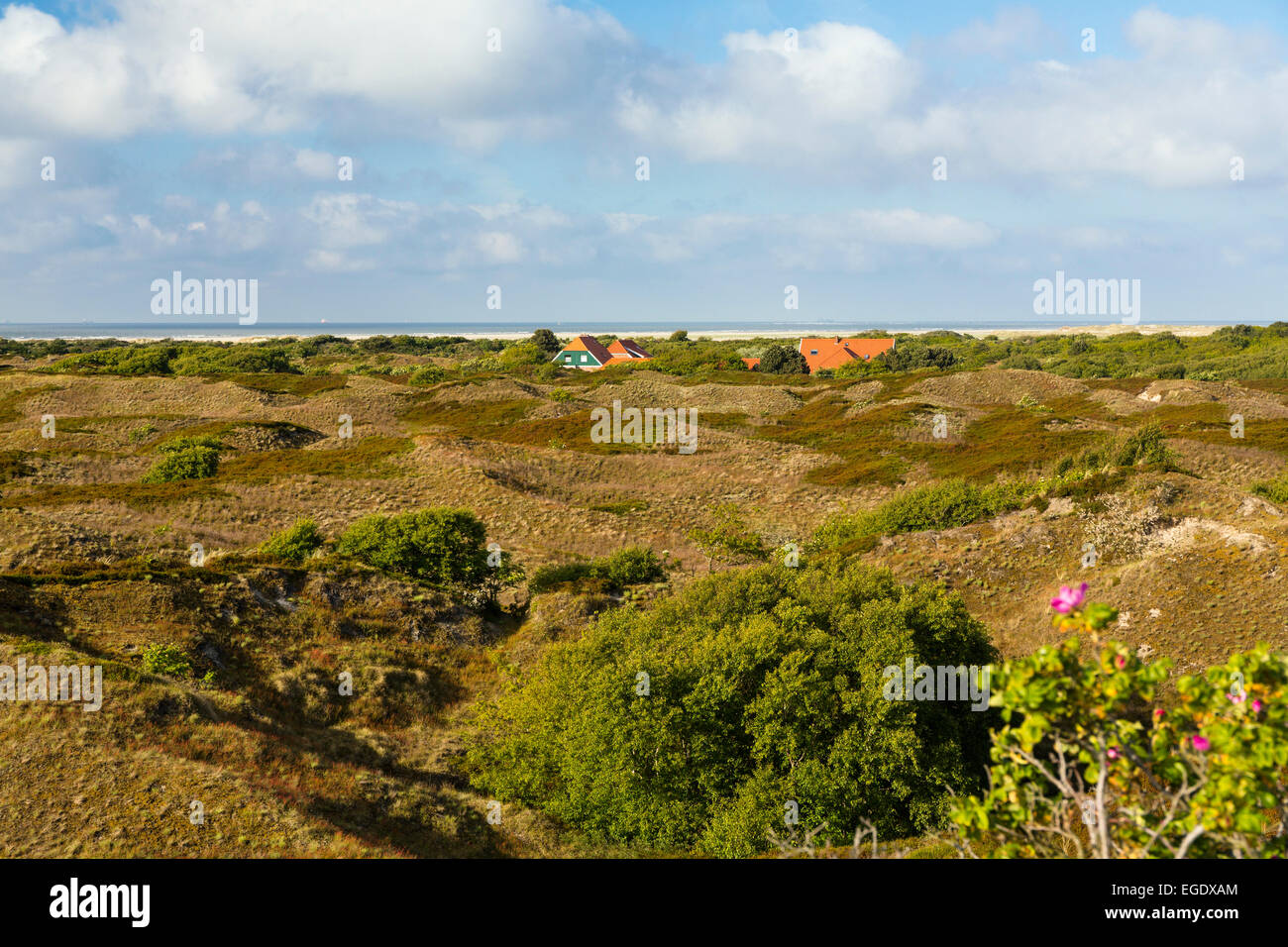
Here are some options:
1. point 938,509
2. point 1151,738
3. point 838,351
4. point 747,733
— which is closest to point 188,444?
point 938,509

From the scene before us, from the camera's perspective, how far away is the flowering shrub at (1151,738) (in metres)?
5.04

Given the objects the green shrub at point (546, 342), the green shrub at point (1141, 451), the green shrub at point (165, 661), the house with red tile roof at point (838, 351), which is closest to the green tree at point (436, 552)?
the green shrub at point (165, 661)

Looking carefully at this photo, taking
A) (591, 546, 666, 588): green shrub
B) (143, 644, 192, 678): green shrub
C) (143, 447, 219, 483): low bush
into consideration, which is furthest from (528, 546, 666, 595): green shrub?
(143, 447, 219, 483): low bush

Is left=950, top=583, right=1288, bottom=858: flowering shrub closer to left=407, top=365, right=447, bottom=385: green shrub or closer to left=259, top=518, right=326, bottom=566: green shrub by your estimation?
left=259, top=518, right=326, bottom=566: green shrub

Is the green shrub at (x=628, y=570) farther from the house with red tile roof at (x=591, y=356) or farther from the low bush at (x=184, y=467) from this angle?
the house with red tile roof at (x=591, y=356)

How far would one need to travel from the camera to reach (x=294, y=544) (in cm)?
3052

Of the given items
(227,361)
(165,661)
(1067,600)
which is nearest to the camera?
(1067,600)

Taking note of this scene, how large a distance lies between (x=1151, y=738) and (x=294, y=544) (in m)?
30.4

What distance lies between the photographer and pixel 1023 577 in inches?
1010

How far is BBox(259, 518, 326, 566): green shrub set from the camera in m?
30.1

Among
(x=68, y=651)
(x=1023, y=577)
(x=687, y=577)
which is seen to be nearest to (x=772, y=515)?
(x=687, y=577)

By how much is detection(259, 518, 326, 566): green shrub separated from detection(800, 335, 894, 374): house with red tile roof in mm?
91047

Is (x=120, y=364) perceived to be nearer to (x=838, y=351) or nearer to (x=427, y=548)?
(x=427, y=548)
